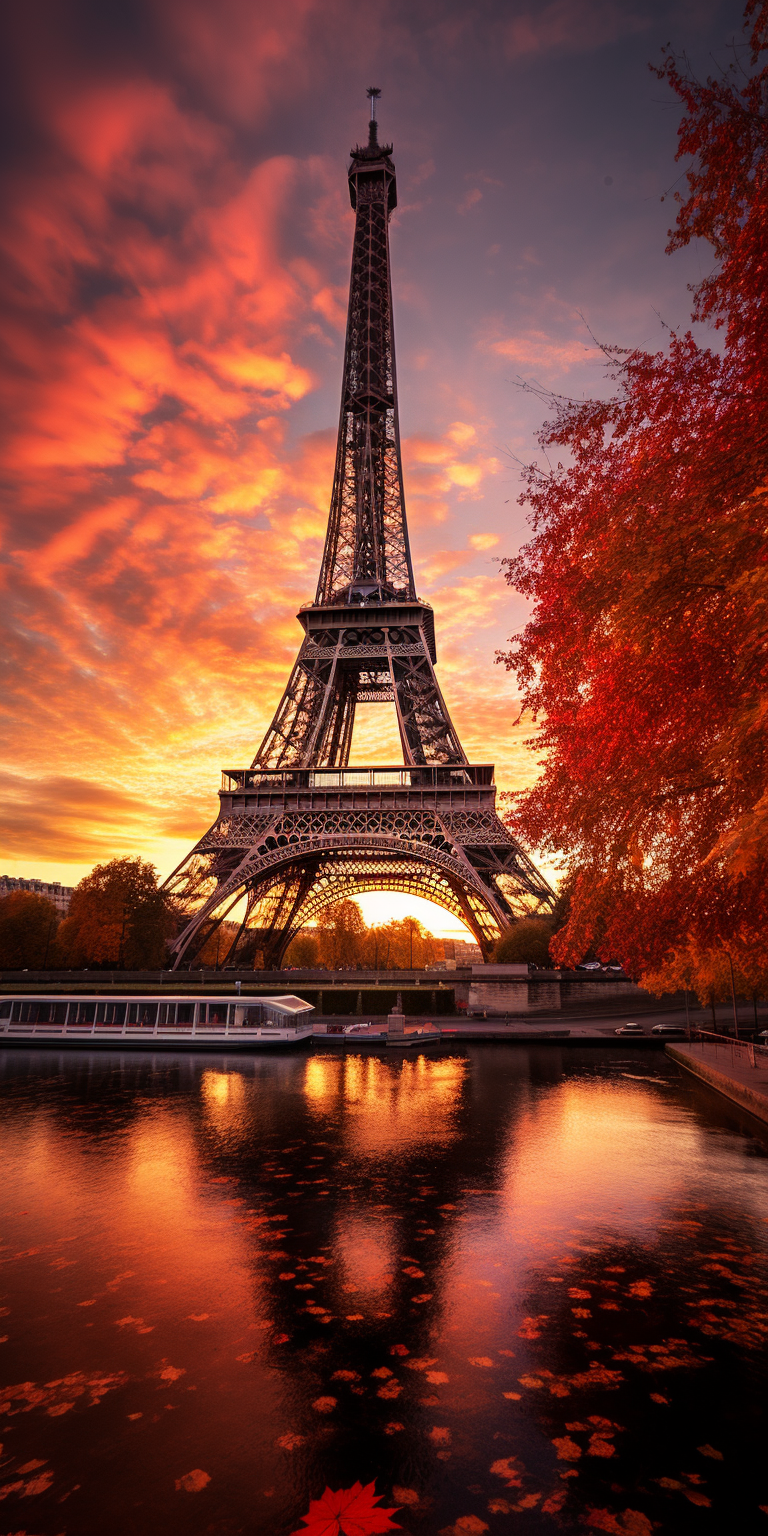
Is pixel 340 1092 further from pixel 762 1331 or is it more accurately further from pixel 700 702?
pixel 700 702

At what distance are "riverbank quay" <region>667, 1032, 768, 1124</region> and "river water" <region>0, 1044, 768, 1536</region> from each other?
366 cm

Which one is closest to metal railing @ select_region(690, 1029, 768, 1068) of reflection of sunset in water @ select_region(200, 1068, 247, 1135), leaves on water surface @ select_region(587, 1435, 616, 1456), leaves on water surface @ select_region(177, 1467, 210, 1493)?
reflection of sunset in water @ select_region(200, 1068, 247, 1135)

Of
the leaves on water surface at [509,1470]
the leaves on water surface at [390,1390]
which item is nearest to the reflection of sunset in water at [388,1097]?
the leaves on water surface at [390,1390]

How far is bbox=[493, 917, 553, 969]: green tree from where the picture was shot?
42750 mm

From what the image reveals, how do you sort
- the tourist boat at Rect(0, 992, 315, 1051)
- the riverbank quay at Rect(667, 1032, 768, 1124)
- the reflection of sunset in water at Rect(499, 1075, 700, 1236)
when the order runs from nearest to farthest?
1. the reflection of sunset in water at Rect(499, 1075, 700, 1236)
2. the riverbank quay at Rect(667, 1032, 768, 1124)
3. the tourist boat at Rect(0, 992, 315, 1051)

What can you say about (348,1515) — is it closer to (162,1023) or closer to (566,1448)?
Result: (566,1448)

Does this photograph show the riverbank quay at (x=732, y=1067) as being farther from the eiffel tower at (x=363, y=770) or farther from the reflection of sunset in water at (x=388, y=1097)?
the eiffel tower at (x=363, y=770)

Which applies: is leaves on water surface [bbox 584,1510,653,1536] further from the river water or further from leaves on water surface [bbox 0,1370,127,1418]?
leaves on water surface [bbox 0,1370,127,1418]

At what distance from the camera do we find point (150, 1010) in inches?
1351

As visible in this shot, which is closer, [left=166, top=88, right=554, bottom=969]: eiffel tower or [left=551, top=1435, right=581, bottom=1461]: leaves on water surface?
[left=551, top=1435, right=581, bottom=1461]: leaves on water surface

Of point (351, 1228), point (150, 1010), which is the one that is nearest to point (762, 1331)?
point (351, 1228)

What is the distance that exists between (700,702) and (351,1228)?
27.2 feet

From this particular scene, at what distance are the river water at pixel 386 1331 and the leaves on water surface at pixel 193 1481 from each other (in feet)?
0.07

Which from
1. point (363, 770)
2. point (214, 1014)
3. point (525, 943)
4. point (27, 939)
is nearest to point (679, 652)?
point (214, 1014)
